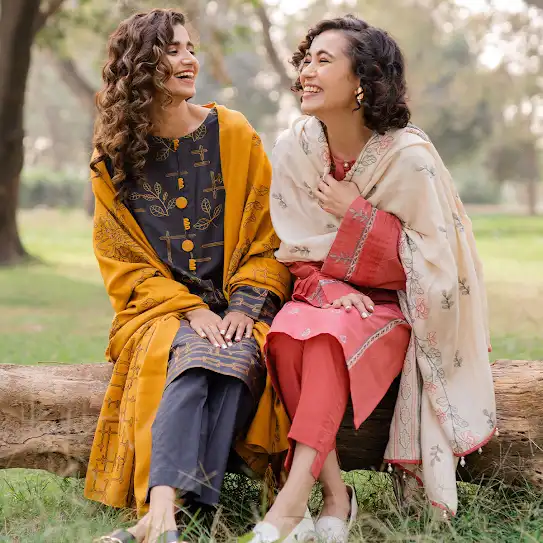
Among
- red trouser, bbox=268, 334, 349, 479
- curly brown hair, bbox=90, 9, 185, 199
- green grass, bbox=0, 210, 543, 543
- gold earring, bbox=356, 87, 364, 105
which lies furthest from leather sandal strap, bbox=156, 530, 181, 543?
gold earring, bbox=356, 87, 364, 105

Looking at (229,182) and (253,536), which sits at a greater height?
(229,182)

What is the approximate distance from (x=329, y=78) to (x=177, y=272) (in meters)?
0.97

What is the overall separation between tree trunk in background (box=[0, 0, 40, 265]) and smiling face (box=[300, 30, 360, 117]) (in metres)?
9.31

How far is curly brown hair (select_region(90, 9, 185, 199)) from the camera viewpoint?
3.36 m

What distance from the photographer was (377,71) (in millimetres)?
3152

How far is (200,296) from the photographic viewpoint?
3.51 m

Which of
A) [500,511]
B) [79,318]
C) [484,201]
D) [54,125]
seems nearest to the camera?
[500,511]

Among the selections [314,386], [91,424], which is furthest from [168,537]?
[91,424]

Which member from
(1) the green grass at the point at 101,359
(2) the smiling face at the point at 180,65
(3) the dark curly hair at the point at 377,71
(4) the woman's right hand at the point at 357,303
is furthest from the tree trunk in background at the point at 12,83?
(4) the woman's right hand at the point at 357,303

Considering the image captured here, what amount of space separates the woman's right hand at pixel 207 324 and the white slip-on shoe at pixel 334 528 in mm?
679

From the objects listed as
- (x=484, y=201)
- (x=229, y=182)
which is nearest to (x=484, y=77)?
(x=484, y=201)

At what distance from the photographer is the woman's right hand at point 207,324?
10.2 feet

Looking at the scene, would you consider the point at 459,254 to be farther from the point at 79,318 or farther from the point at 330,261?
the point at 79,318

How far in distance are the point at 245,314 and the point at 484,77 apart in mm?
30641
